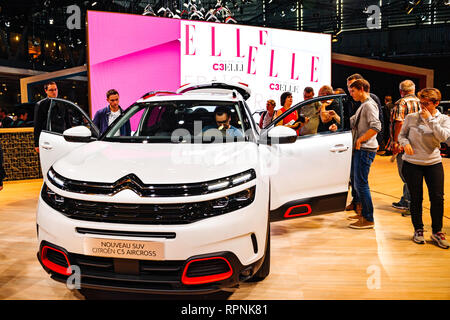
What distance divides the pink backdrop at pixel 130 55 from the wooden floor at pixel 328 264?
279 centimetres

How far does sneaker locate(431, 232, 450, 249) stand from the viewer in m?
3.16

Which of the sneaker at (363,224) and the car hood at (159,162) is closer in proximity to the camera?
the car hood at (159,162)

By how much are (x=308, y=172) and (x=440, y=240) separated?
57.9 inches

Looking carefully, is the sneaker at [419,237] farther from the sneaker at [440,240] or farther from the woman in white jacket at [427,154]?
the sneaker at [440,240]

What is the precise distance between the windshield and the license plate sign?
3.02 ft

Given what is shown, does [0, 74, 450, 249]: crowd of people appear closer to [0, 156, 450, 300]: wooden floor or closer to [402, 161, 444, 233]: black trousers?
[402, 161, 444, 233]: black trousers

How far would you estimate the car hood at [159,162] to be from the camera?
187 centimetres

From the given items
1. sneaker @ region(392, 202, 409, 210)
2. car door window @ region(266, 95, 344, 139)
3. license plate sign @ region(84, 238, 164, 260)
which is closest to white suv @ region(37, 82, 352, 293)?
license plate sign @ region(84, 238, 164, 260)

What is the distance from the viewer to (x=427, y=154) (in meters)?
3.04

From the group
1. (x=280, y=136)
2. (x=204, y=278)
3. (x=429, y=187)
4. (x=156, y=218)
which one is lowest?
Answer: (x=204, y=278)

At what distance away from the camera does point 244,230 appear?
1.84 m

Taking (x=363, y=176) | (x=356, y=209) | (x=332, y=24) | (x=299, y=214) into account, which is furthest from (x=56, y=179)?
(x=332, y=24)

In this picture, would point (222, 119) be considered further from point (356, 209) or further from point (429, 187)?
point (356, 209)

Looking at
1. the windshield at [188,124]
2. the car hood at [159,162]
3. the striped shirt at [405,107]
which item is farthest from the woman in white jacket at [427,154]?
the car hood at [159,162]
